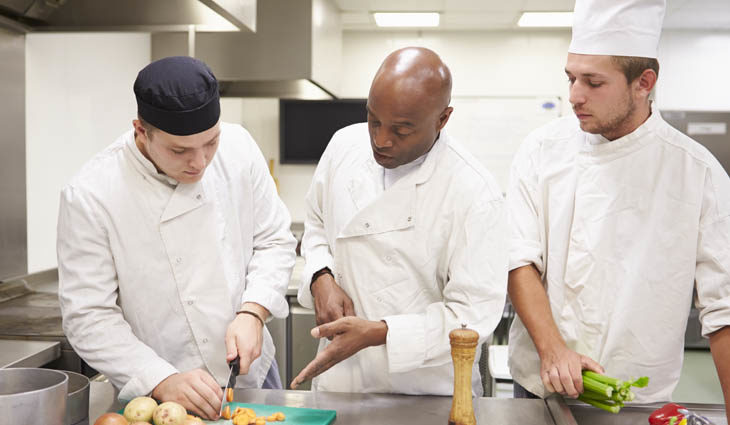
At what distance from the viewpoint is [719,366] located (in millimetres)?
1313

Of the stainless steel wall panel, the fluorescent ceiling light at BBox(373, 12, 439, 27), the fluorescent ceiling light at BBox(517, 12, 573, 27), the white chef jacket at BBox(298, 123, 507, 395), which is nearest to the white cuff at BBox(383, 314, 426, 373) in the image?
the white chef jacket at BBox(298, 123, 507, 395)

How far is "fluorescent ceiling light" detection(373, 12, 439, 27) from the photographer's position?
4727 millimetres

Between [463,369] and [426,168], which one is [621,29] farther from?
[463,369]

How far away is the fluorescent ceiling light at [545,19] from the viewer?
15.3ft

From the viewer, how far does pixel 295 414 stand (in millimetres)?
1210

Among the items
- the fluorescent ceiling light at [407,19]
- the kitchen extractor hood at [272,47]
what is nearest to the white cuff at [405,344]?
the kitchen extractor hood at [272,47]

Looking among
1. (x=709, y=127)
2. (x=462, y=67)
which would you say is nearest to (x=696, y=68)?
(x=709, y=127)

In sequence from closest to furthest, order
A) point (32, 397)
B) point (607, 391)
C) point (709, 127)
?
point (32, 397), point (607, 391), point (709, 127)

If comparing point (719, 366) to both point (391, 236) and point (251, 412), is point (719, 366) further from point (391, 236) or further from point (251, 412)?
point (251, 412)

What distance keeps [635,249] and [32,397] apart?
1196 millimetres

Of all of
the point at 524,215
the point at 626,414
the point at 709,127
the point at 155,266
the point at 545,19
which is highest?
the point at 545,19

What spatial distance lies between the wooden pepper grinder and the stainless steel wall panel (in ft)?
5.62

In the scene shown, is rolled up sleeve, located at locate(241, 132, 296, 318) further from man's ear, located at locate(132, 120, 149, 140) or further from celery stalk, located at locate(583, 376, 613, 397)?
celery stalk, located at locate(583, 376, 613, 397)

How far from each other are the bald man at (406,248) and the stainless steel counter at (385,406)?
0.26 ft
